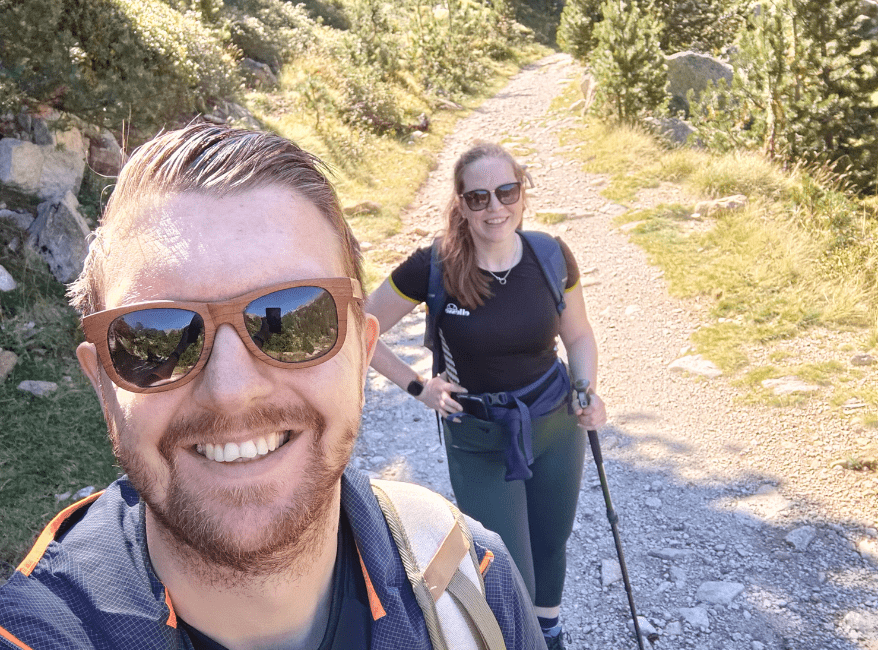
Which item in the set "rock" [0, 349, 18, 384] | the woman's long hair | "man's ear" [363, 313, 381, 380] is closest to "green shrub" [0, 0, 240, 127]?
"rock" [0, 349, 18, 384]

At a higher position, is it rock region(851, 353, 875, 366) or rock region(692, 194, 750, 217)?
rock region(692, 194, 750, 217)

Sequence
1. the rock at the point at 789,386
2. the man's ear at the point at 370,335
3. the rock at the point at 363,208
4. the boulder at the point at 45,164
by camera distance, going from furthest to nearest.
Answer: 1. the rock at the point at 363,208
2. the boulder at the point at 45,164
3. the rock at the point at 789,386
4. the man's ear at the point at 370,335

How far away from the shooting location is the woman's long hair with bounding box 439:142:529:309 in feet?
9.41

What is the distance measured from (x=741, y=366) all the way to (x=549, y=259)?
3625mm

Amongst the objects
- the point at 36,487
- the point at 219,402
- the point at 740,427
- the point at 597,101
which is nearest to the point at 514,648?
the point at 219,402

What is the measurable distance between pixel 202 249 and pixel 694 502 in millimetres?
4104

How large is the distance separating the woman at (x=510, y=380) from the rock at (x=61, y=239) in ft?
12.4

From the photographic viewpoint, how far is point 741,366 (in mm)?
5793

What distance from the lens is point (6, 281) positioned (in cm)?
530

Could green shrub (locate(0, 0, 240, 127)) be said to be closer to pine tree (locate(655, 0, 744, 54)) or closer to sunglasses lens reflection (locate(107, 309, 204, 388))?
sunglasses lens reflection (locate(107, 309, 204, 388))

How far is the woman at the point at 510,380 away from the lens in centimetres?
275

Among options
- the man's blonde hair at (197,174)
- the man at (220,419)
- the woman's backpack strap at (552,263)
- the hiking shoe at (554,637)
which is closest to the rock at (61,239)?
the woman's backpack strap at (552,263)

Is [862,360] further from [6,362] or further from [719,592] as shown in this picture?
[6,362]

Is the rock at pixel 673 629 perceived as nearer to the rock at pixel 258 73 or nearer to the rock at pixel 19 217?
the rock at pixel 19 217
